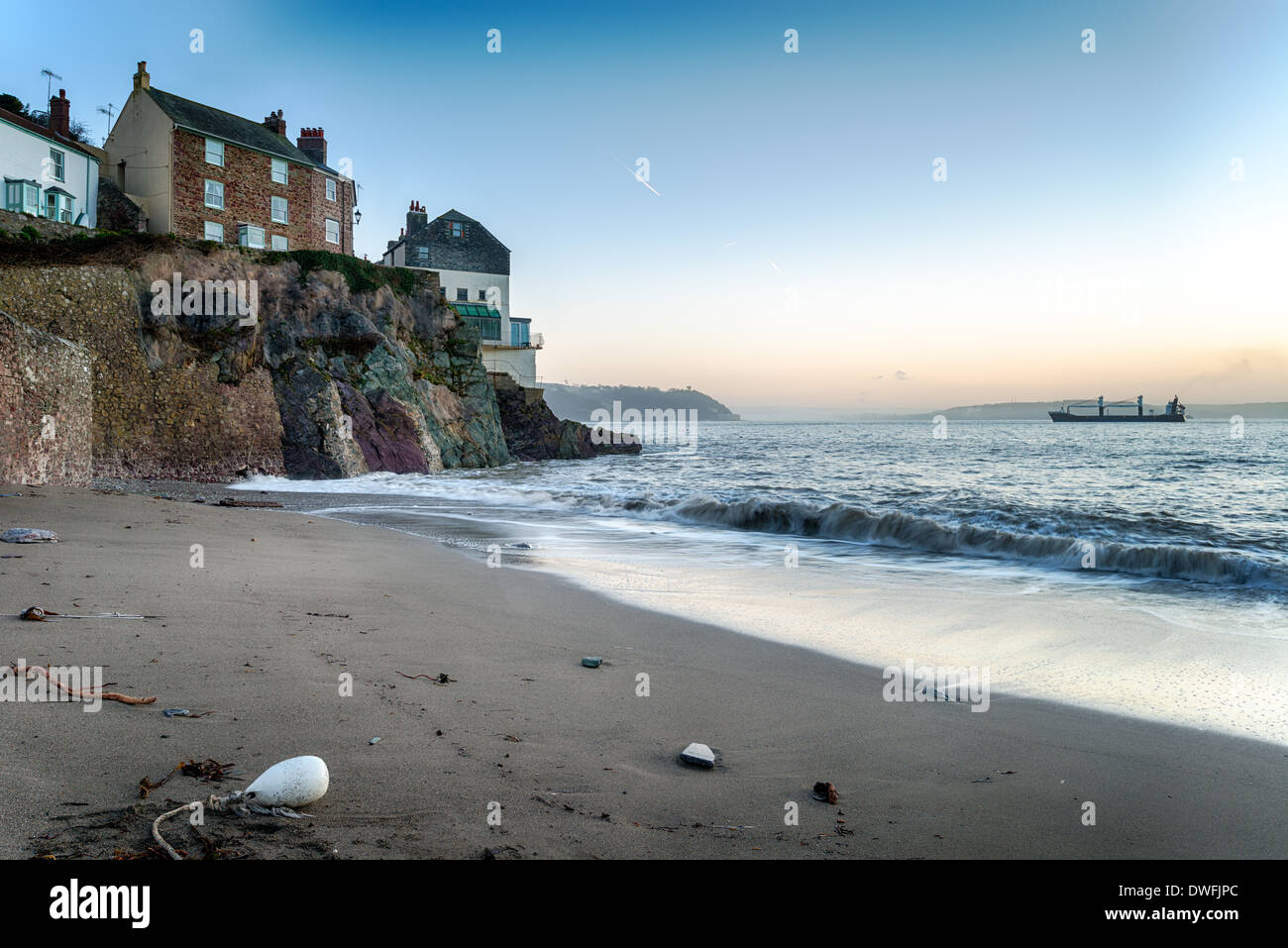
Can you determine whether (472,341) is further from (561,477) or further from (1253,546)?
(1253,546)

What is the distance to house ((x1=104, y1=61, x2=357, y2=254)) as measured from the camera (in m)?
35.4

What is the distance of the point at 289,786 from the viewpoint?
273 centimetres

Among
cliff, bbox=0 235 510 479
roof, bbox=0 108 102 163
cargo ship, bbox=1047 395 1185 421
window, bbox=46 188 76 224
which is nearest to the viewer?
cliff, bbox=0 235 510 479

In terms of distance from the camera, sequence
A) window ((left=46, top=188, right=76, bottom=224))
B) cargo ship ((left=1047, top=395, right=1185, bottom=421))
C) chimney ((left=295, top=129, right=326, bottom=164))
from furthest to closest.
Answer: cargo ship ((left=1047, top=395, right=1185, bottom=421)), chimney ((left=295, top=129, right=326, bottom=164)), window ((left=46, top=188, right=76, bottom=224))

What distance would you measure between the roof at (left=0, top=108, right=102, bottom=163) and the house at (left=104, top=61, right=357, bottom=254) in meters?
2.04

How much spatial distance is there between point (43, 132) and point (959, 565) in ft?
131

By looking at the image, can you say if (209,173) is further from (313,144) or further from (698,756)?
(698,756)

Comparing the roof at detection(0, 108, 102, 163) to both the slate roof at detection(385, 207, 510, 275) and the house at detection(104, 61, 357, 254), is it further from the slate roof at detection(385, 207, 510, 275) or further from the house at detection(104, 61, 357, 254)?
the slate roof at detection(385, 207, 510, 275)

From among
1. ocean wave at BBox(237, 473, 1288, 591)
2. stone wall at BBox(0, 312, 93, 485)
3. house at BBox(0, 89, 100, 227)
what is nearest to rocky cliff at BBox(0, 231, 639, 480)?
ocean wave at BBox(237, 473, 1288, 591)

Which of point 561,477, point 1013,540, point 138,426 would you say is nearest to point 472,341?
point 561,477

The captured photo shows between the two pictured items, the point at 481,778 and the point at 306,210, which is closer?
the point at 481,778

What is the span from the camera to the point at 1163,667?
5742mm

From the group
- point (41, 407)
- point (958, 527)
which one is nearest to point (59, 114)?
point (41, 407)
